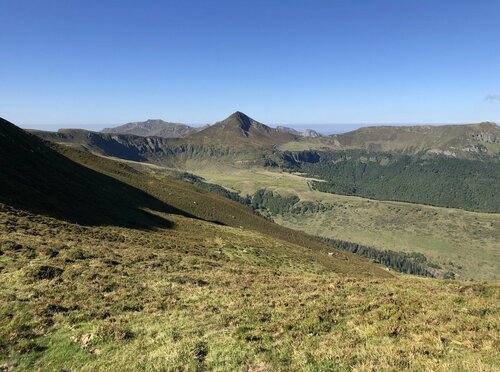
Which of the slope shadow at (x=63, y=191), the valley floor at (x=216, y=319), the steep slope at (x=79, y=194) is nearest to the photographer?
the valley floor at (x=216, y=319)

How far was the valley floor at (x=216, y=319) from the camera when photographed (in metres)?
13.6

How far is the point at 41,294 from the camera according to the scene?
2091cm

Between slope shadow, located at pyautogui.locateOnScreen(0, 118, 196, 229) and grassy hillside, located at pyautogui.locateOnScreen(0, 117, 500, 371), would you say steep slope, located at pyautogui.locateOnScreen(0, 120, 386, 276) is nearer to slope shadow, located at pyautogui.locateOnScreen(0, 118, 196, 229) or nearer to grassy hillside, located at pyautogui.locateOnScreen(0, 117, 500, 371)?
slope shadow, located at pyautogui.locateOnScreen(0, 118, 196, 229)

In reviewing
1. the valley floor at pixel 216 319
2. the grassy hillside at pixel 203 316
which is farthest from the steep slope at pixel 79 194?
the valley floor at pixel 216 319

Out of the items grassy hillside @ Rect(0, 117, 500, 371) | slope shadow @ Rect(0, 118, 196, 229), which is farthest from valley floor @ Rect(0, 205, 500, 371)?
slope shadow @ Rect(0, 118, 196, 229)

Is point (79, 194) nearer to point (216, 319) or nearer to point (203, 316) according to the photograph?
point (203, 316)

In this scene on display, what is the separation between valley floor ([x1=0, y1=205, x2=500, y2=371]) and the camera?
1358 centimetres

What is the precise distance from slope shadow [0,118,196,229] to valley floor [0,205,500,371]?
1855cm

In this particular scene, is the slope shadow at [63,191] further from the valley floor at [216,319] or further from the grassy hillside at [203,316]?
the valley floor at [216,319]

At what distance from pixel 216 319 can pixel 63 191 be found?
2133 inches

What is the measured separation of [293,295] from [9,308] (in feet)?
53.1

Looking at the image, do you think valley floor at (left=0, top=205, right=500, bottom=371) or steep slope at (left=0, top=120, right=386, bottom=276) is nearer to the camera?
valley floor at (left=0, top=205, right=500, bottom=371)

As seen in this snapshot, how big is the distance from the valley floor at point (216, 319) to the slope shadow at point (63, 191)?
18546 millimetres

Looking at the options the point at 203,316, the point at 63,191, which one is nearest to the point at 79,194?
the point at 63,191
